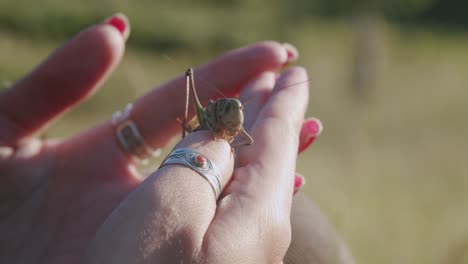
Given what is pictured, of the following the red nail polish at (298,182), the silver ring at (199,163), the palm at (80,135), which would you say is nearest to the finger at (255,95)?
the palm at (80,135)

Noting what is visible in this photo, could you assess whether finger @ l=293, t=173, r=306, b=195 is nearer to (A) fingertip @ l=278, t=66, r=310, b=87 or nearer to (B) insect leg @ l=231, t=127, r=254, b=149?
(B) insect leg @ l=231, t=127, r=254, b=149

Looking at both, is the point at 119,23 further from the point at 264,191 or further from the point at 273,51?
the point at 264,191

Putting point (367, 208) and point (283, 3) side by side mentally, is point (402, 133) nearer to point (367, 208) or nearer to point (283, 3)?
point (367, 208)

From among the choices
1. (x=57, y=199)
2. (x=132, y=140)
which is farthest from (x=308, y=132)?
(x=57, y=199)

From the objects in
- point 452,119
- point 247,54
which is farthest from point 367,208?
point 452,119

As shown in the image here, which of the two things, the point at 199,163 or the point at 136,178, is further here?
the point at 136,178
